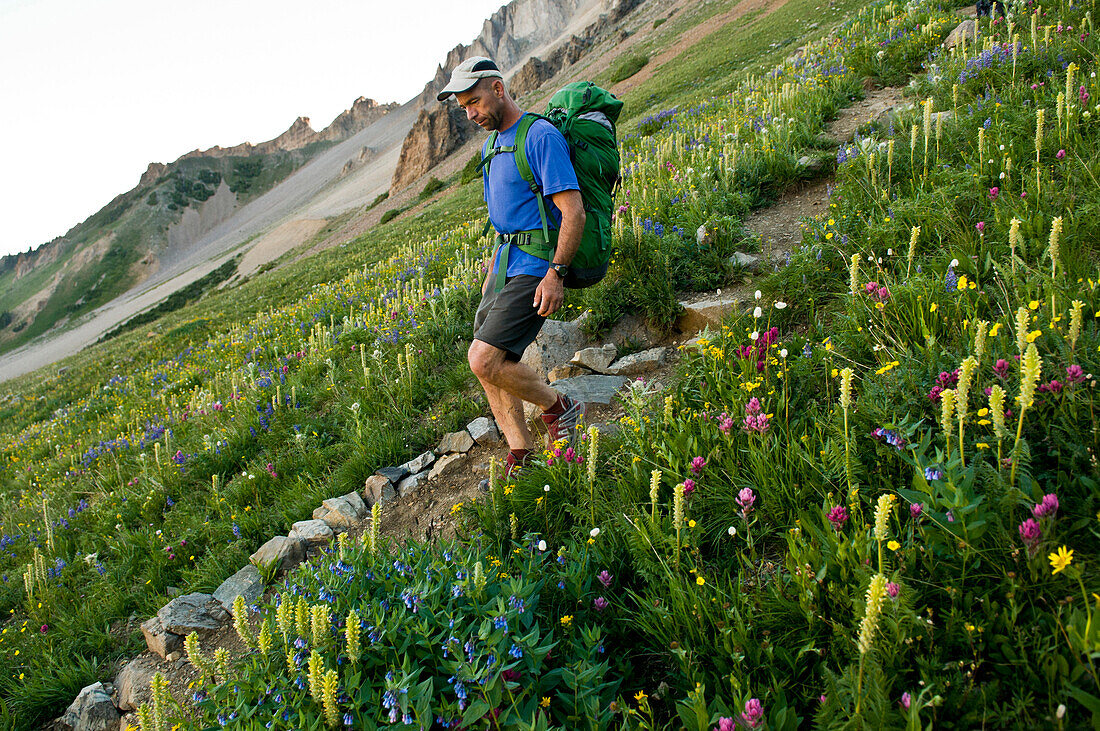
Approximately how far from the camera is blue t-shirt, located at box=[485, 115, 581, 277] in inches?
153

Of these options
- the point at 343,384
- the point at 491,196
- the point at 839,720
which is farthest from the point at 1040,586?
the point at 343,384

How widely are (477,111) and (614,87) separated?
38632 mm

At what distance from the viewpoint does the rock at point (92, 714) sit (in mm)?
3750

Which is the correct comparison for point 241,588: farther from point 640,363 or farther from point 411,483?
point 640,363

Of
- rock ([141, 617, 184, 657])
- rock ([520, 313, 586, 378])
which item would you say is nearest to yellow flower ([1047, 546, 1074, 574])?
rock ([520, 313, 586, 378])

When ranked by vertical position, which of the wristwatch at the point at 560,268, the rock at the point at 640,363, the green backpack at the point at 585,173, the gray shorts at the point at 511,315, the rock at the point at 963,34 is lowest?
the rock at the point at 640,363

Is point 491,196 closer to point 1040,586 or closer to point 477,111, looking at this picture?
point 477,111

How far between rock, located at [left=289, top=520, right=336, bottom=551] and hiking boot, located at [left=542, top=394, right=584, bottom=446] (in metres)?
2.15

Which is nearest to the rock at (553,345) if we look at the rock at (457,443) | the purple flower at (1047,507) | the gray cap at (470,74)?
the rock at (457,443)

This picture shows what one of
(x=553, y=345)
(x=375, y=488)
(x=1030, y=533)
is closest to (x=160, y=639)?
(x=375, y=488)

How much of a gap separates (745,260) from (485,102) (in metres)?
2.86

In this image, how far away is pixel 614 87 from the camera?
126 ft

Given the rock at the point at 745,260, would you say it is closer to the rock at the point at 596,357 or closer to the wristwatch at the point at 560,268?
the rock at the point at 596,357

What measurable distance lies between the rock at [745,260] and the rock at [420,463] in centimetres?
347
